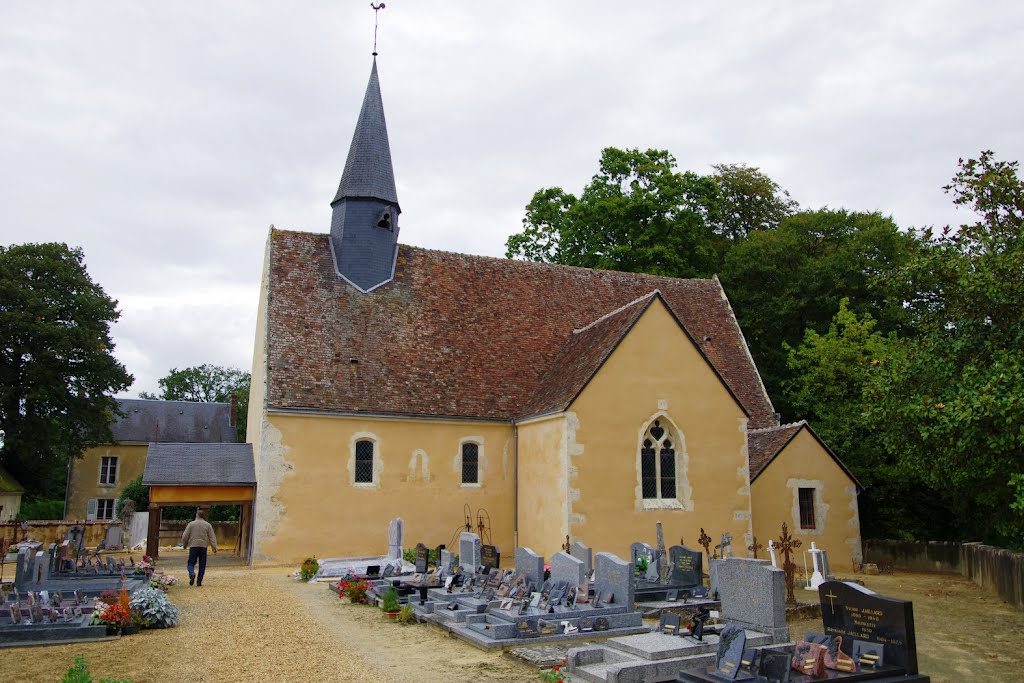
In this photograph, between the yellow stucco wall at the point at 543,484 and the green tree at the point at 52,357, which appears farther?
the green tree at the point at 52,357

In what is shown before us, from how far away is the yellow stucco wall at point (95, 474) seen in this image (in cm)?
3931

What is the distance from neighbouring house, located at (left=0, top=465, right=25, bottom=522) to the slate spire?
23603 mm

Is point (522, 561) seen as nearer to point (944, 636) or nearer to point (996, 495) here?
point (944, 636)

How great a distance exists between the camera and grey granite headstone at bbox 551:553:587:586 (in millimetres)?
12172

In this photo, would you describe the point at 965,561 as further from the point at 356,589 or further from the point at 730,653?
the point at 730,653

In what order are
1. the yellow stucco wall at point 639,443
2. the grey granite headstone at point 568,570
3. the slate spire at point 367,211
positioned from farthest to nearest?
the slate spire at point 367,211 < the yellow stucco wall at point 639,443 < the grey granite headstone at point 568,570

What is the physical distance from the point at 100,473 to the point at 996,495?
39.4 metres

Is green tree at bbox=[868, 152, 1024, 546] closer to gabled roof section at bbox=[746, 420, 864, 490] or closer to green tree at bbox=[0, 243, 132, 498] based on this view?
gabled roof section at bbox=[746, 420, 864, 490]

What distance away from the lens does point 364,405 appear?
2067 centimetres

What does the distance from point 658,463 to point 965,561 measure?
8.15m

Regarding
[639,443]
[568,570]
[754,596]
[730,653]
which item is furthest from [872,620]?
[639,443]

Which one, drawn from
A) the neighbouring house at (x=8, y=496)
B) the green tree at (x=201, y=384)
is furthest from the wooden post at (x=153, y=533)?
the green tree at (x=201, y=384)

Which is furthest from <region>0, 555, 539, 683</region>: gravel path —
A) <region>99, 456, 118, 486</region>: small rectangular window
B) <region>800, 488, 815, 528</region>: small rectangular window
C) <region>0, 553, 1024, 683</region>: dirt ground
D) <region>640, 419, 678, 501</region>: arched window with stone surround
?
<region>99, 456, 118, 486</region>: small rectangular window

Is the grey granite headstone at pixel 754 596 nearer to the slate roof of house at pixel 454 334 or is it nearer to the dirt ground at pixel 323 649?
the dirt ground at pixel 323 649
